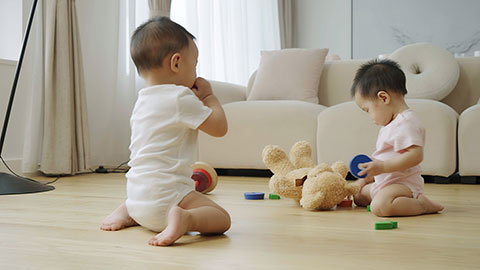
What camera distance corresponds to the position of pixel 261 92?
11.4 feet

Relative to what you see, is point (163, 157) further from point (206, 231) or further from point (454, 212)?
point (454, 212)

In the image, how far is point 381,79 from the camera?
5.53 ft

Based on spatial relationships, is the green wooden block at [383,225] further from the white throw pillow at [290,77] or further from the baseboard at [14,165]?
the baseboard at [14,165]

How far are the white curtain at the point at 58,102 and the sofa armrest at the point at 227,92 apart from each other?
2.73 ft

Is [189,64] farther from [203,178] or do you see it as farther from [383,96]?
[203,178]

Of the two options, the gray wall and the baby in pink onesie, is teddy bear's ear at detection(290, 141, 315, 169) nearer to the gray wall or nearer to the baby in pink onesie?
the baby in pink onesie

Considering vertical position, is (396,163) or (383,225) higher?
(396,163)

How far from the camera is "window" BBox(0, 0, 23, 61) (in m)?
3.20

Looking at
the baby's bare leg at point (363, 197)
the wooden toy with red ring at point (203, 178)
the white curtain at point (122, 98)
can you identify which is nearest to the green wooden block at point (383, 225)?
the baby's bare leg at point (363, 197)

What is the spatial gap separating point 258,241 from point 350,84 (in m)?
2.35

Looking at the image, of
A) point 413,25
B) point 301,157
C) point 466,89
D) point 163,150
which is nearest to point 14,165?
point 301,157

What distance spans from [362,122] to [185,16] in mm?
2086

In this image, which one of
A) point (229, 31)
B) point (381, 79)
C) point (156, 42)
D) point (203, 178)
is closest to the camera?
point (156, 42)

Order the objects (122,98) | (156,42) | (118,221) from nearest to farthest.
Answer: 1. (156,42)
2. (118,221)
3. (122,98)
